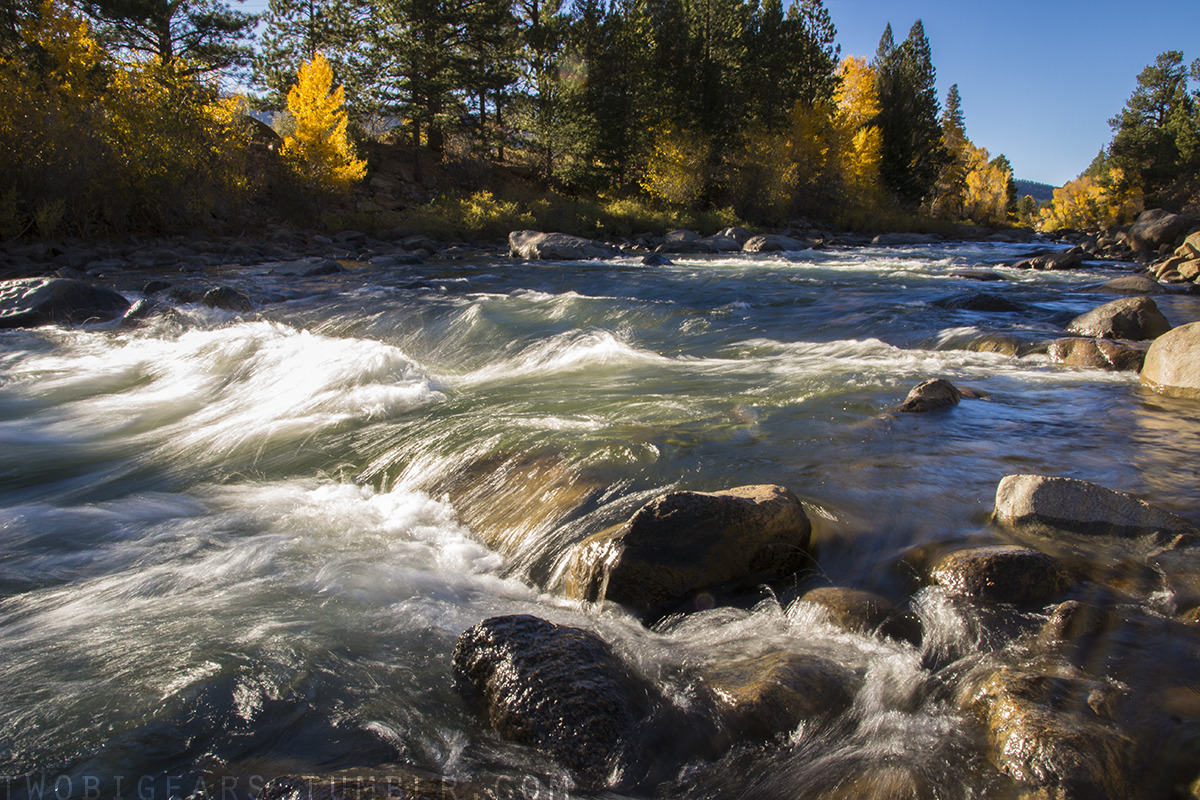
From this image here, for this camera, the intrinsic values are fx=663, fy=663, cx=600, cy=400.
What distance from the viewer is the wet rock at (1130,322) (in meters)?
8.63

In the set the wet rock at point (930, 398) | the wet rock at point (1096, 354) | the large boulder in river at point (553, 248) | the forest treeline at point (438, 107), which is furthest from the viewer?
the large boulder in river at point (553, 248)

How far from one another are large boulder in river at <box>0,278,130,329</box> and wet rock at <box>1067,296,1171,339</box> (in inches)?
594

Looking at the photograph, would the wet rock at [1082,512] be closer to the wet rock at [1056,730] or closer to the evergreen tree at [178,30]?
the wet rock at [1056,730]

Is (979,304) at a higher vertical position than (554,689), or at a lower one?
higher

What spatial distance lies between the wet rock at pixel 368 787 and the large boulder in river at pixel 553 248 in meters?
19.8

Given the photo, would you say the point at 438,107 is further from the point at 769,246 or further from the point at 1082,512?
the point at 1082,512

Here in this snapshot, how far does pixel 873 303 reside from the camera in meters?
12.2

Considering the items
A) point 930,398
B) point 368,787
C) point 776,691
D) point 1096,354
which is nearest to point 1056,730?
point 776,691

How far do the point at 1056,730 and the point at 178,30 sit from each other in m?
36.1

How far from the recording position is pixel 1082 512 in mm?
3756

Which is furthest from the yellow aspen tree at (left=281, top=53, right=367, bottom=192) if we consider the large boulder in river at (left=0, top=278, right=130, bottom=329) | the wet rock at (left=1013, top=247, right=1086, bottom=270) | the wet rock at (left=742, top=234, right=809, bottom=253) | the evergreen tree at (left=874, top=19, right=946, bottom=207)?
the evergreen tree at (left=874, top=19, right=946, bottom=207)

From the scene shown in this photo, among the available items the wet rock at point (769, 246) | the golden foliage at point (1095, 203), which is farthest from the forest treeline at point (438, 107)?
the wet rock at point (769, 246)

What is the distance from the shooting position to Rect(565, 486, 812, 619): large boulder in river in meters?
3.39

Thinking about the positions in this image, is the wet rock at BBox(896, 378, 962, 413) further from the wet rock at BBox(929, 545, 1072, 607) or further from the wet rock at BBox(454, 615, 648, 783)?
the wet rock at BBox(454, 615, 648, 783)
